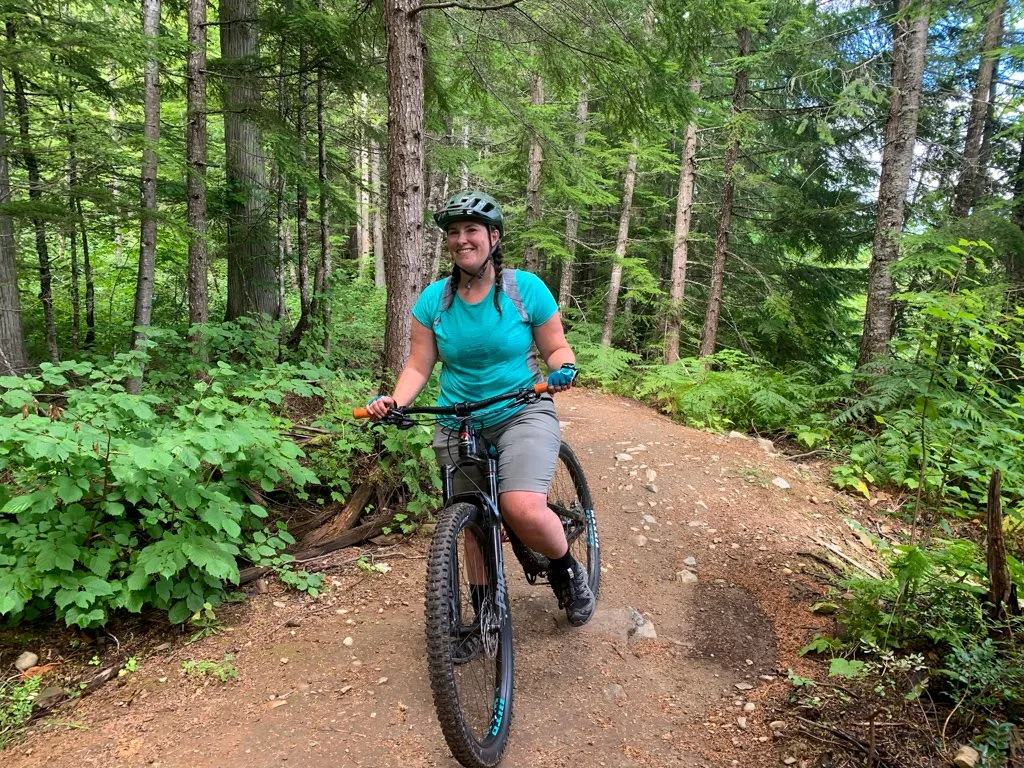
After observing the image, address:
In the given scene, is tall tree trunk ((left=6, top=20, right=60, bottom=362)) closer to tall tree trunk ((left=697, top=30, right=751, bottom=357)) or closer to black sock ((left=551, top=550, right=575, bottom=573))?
black sock ((left=551, top=550, right=575, bottom=573))

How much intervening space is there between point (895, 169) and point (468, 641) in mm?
9600

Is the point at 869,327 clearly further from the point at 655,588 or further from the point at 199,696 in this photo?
the point at 199,696

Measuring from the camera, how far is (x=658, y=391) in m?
10.7

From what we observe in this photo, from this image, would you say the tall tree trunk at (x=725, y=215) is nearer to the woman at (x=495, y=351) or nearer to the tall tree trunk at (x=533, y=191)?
the tall tree trunk at (x=533, y=191)

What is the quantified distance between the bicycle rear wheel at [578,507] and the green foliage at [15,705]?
3095mm

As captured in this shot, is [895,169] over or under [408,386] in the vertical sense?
over

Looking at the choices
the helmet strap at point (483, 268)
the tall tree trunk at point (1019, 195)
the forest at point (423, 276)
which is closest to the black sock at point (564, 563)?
the forest at point (423, 276)

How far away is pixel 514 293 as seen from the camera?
2.91m

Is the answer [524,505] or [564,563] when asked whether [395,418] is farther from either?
[564,563]

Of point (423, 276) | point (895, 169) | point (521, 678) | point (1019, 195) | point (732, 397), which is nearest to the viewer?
point (521, 678)

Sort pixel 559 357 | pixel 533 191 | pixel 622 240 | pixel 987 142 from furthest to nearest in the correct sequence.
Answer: pixel 622 240
pixel 533 191
pixel 987 142
pixel 559 357

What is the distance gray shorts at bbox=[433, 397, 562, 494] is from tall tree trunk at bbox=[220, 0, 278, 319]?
21.1 feet

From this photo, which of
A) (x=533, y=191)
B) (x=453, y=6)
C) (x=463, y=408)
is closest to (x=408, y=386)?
(x=463, y=408)

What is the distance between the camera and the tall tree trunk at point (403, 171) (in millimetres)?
4805
